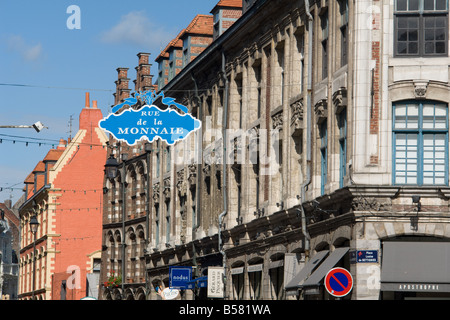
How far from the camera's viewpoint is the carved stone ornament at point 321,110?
31.8 meters

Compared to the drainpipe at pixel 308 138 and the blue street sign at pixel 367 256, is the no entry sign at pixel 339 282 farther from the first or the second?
the drainpipe at pixel 308 138

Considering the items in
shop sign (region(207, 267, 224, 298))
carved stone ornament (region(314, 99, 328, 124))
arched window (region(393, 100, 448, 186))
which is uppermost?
carved stone ornament (region(314, 99, 328, 124))

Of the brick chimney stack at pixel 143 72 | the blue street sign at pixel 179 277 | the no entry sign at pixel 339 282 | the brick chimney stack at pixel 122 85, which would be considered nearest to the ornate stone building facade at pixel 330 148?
the blue street sign at pixel 179 277

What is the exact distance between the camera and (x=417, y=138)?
2881cm

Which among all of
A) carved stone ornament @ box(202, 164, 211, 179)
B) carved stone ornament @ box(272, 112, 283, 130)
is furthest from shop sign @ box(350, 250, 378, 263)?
carved stone ornament @ box(202, 164, 211, 179)

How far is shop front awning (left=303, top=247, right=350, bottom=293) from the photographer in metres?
29.0

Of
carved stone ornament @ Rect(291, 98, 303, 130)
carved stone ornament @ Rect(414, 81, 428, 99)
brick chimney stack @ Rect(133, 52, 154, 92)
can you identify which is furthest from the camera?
brick chimney stack @ Rect(133, 52, 154, 92)

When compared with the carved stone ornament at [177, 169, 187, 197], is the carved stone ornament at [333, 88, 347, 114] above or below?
above

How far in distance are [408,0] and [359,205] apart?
19.6 ft

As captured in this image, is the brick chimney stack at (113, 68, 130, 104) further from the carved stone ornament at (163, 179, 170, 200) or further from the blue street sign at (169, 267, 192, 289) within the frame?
the blue street sign at (169, 267, 192, 289)

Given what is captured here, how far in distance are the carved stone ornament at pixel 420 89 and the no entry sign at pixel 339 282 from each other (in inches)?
282

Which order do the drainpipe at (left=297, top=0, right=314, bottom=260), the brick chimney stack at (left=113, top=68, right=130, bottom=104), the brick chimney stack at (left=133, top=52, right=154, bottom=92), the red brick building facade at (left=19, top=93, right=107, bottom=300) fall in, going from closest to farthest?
the drainpipe at (left=297, top=0, right=314, bottom=260)
the brick chimney stack at (left=133, top=52, right=154, bottom=92)
the brick chimney stack at (left=113, top=68, right=130, bottom=104)
the red brick building facade at (left=19, top=93, right=107, bottom=300)

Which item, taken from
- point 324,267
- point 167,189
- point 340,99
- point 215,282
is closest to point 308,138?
point 340,99

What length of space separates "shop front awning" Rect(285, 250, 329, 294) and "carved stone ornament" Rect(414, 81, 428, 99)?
5539 mm
